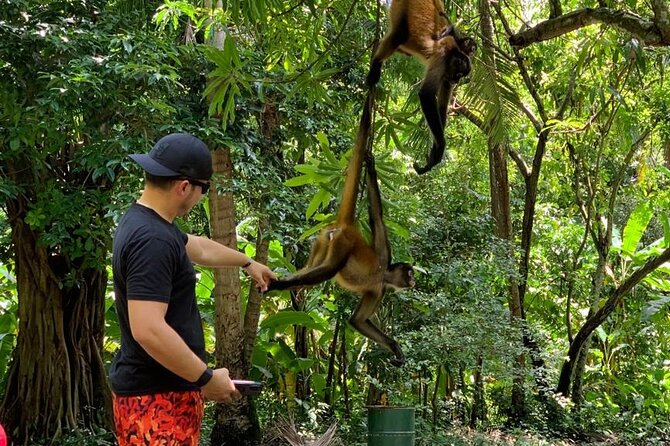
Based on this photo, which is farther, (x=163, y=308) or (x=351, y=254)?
(x=351, y=254)

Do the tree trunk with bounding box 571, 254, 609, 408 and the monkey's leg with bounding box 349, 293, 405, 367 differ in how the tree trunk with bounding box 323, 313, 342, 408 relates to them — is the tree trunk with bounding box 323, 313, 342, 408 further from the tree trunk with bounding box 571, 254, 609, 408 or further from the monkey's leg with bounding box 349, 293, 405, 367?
the monkey's leg with bounding box 349, 293, 405, 367

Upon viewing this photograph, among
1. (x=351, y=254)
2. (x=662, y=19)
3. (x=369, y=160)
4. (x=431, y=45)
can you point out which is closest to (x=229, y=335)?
(x=351, y=254)

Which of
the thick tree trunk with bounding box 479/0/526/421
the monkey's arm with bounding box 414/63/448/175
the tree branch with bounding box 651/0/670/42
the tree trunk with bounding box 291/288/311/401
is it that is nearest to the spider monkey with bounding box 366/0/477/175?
the monkey's arm with bounding box 414/63/448/175

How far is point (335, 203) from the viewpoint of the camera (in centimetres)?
648

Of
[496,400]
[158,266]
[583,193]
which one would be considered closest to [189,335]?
[158,266]

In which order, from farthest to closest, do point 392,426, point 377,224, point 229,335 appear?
point 229,335, point 392,426, point 377,224

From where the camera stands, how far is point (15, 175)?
238 inches

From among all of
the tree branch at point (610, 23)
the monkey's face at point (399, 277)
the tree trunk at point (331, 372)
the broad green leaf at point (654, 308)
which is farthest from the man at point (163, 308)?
the broad green leaf at point (654, 308)

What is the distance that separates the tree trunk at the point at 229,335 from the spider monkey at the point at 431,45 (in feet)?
10.6

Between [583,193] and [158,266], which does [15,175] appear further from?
[583,193]

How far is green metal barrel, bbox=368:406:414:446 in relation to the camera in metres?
5.52

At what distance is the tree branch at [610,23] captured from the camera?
376cm

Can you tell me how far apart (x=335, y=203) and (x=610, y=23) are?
3.03m

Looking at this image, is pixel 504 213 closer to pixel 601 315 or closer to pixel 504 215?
pixel 504 215
